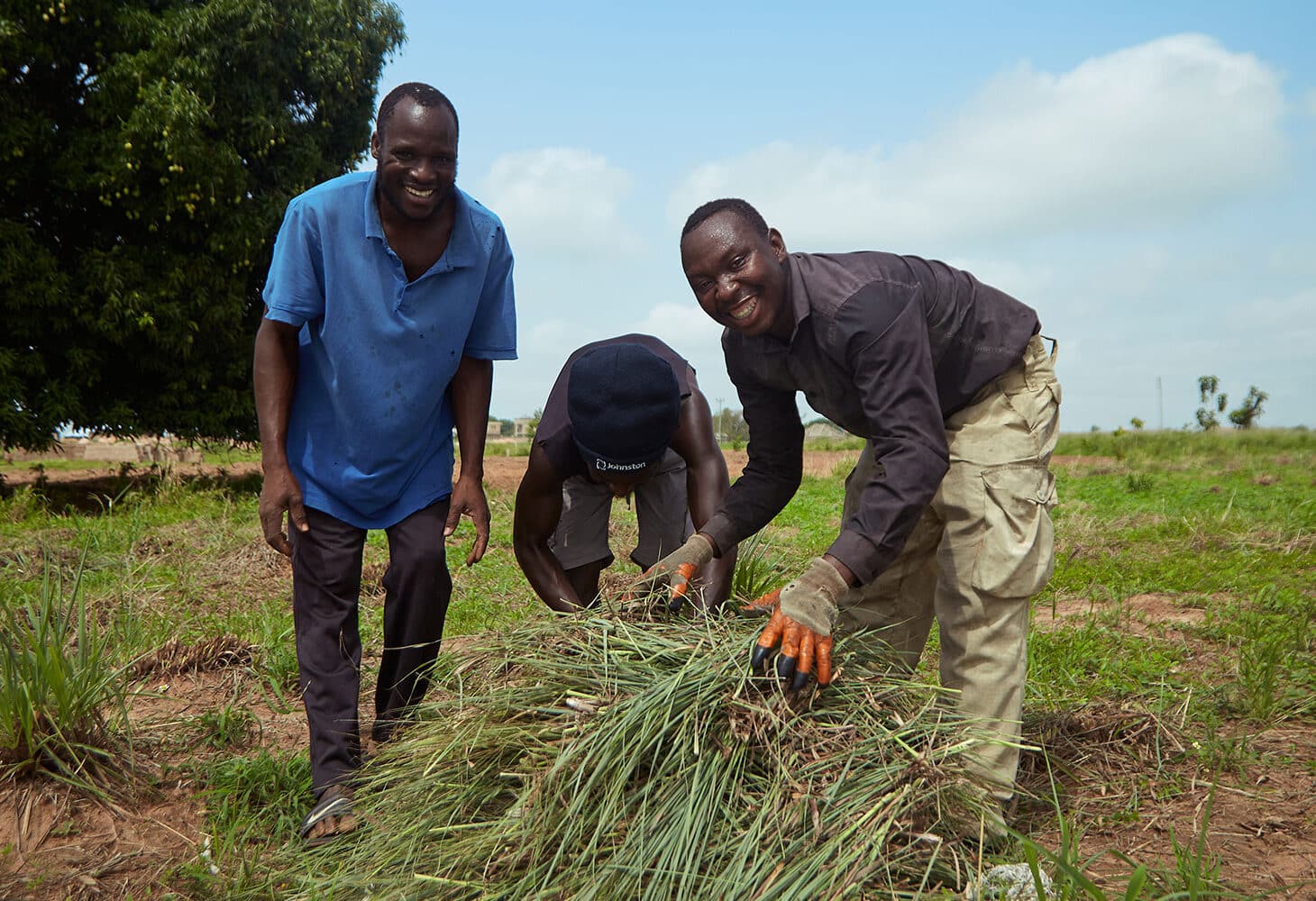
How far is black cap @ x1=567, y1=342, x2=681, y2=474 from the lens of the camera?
285 centimetres

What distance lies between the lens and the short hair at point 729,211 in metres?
2.30

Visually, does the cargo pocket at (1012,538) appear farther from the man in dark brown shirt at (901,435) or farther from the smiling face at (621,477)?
the smiling face at (621,477)

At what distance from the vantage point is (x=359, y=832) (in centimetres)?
230

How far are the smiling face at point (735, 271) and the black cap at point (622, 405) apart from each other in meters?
0.55

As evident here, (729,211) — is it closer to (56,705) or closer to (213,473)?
(56,705)

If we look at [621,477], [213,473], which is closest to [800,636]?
[621,477]

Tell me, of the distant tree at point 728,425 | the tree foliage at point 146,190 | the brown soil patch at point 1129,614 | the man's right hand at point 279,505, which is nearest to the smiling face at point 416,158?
the man's right hand at point 279,505

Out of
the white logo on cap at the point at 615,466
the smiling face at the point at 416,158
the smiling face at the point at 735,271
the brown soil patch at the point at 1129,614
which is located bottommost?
the brown soil patch at the point at 1129,614

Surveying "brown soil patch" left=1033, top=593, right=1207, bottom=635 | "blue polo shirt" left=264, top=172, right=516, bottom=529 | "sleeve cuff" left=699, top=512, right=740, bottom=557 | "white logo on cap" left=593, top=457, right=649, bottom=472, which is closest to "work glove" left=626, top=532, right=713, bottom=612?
"sleeve cuff" left=699, top=512, right=740, bottom=557

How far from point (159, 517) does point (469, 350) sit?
5962 mm

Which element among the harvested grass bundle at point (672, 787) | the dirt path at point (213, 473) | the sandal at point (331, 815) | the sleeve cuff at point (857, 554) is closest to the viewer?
the harvested grass bundle at point (672, 787)

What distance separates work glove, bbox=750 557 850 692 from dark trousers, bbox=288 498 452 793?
116 centimetres

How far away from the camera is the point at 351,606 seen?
9.25ft

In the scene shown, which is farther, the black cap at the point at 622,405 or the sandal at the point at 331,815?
the black cap at the point at 622,405
